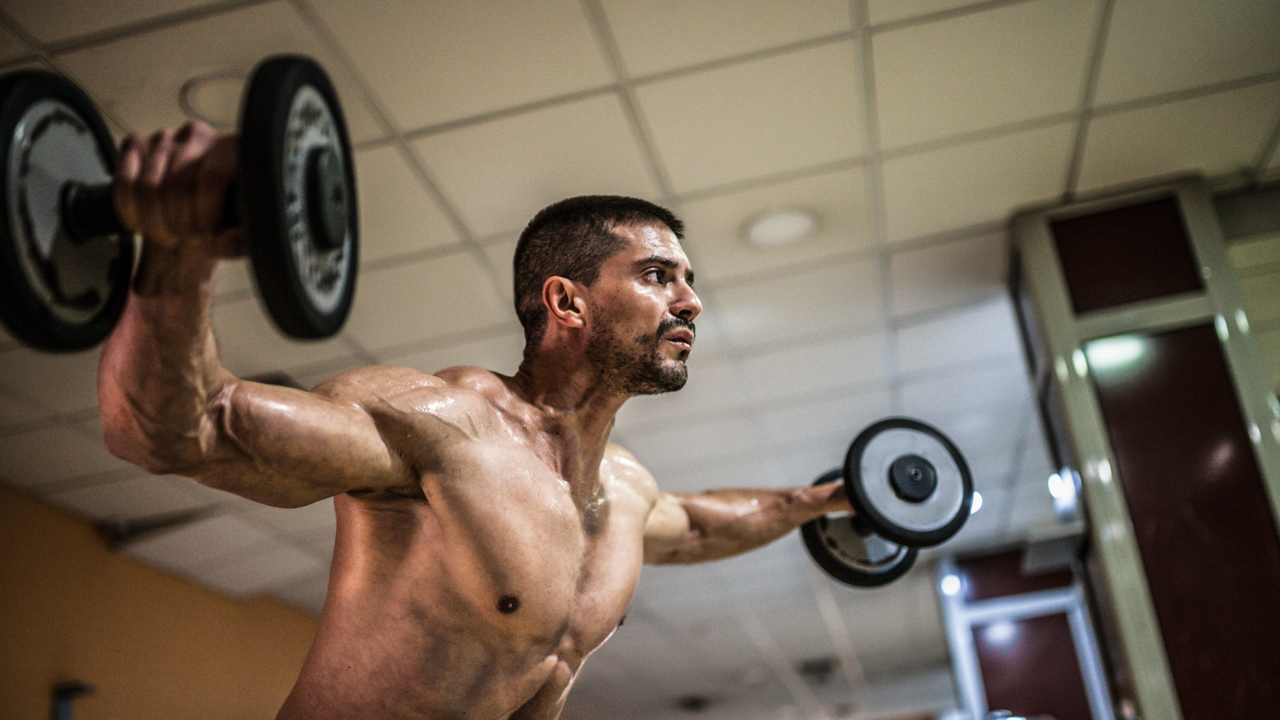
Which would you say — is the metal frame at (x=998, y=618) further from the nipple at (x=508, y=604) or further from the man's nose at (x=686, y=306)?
the nipple at (x=508, y=604)

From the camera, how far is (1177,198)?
11.7ft

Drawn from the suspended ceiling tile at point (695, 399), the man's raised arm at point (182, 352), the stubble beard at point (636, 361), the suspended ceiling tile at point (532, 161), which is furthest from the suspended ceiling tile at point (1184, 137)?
the man's raised arm at point (182, 352)

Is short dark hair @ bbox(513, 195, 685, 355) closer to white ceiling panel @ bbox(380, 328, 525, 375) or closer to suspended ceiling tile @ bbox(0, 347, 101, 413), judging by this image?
white ceiling panel @ bbox(380, 328, 525, 375)

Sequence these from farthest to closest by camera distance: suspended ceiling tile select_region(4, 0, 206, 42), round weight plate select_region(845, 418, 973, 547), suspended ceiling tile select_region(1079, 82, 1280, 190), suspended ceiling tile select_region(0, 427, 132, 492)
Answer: suspended ceiling tile select_region(0, 427, 132, 492) < suspended ceiling tile select_region(1079, 82, 1280, 190) < suspended ceiling tile select_region(4, 0, 206, 42) < round weight plate select_region(845, 418, 973, 547)

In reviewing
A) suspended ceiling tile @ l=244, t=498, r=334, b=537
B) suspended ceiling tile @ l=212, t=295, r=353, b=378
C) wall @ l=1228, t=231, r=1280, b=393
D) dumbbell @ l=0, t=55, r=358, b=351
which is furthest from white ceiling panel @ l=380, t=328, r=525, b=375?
dumbbell @ l=0, t=55, r=358, b=351

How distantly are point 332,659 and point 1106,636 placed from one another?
9.43 feet

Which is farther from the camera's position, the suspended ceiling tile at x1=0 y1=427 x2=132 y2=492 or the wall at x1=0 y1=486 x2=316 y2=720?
the wall at x1=0 y1=486 x2=316 y2=720

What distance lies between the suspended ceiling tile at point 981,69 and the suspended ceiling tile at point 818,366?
131 cm

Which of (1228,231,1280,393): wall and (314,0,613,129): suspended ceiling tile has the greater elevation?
(314,0,613,129): suspended ceiling tile

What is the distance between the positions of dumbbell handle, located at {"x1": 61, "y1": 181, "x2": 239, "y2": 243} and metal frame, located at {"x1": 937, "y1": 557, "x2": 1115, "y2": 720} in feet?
19.7

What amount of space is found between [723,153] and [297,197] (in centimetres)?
225

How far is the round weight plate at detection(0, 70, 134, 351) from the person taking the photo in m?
1.04

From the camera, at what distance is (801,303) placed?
4.05 metres

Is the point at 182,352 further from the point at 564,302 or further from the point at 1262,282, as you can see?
the point at 1262,282
